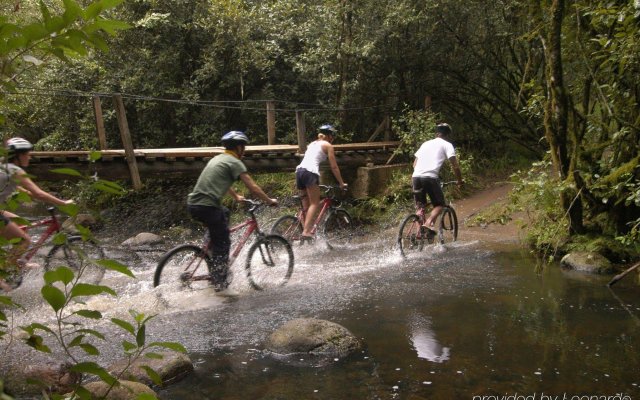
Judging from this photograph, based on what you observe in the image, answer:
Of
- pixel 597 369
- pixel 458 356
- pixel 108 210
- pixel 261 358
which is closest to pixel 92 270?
pixel 261 358

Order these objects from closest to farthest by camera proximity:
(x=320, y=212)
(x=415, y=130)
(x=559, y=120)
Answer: (x=559, y=120) < (x=320, y=212) < (x=415, y=130)

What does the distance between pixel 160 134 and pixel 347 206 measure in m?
6.78

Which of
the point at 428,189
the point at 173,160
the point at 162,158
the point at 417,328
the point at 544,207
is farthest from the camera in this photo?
the point at 173,160

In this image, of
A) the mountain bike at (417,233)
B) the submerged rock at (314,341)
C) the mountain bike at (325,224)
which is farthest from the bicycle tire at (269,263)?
the mountain bike at (417,233)

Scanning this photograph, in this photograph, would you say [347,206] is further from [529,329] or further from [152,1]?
[529,329]

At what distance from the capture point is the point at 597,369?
472cm

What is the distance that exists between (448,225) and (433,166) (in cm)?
196

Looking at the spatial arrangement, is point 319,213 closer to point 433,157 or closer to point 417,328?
point 433,157

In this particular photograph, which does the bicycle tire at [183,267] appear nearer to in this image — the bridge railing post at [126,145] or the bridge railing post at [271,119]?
the bridge railing post at [126,145]

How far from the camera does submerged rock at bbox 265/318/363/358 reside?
5223 millimetres

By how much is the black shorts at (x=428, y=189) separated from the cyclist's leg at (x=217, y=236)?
3779 mm

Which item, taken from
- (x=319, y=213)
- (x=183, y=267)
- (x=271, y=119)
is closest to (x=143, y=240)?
(x=271, y=119)

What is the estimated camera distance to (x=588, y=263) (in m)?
8.12


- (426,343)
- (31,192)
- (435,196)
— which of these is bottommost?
(426,343)
